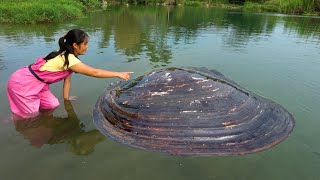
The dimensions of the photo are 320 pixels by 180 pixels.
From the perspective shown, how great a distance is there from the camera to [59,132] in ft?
12.3

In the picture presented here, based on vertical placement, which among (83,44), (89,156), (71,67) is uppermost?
(83,44)

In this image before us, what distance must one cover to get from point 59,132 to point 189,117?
5.44ft

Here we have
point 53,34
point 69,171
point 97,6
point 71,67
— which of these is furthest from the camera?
point 97,6

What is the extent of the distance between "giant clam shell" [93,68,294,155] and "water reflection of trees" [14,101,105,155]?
23 cm

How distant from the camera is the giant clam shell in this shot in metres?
3.42

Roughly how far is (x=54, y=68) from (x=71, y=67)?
0.93 ft

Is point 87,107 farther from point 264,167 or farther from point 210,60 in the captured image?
point 210,60

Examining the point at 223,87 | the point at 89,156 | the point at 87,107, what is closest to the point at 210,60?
the point at 223,87

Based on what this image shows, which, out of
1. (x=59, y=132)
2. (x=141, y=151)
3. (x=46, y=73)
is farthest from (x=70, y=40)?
(x=141, y=151)

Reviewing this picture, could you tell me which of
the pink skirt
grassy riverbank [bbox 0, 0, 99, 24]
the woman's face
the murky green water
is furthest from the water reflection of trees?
grassy riverbank [bbox 0, 0, 99, 24]

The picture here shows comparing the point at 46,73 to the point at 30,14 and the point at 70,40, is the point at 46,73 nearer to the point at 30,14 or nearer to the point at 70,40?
the point at 70,40

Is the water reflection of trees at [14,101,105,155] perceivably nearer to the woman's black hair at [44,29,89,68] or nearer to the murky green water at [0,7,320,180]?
the murky green water at [0,7,320,180]

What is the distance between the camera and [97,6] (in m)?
25.0

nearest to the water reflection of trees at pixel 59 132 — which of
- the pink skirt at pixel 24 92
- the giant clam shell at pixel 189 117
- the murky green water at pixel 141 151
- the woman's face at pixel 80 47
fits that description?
the murky green water at pixel 141 151
